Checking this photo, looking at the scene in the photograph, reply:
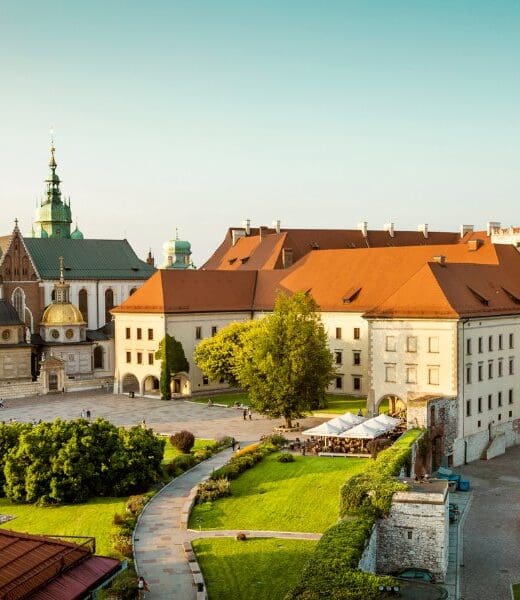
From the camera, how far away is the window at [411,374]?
194 feet

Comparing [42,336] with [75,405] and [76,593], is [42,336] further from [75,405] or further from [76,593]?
[76,593]

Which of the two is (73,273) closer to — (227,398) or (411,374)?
(227,398)

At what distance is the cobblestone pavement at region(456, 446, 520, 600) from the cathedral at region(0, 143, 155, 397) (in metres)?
48.3

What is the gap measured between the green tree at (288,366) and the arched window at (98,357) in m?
40.0

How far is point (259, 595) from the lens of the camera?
3072 cm

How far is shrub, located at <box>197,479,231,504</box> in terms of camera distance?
42.4 metres

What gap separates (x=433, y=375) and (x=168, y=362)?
28.9 meters

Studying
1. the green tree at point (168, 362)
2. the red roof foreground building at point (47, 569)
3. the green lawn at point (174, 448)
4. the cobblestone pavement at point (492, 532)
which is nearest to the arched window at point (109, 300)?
the green tree at point (168, 362)

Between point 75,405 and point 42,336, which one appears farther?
point 42,336

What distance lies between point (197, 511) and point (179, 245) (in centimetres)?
9742

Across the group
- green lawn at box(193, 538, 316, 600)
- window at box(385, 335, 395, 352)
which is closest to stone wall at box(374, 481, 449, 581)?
green lawn at box(193, 538, 316, 600)

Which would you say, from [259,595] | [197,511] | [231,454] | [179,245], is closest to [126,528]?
[197,511]

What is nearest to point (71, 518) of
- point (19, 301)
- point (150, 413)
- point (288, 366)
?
point (288, 366)

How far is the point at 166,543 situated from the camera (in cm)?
3619
